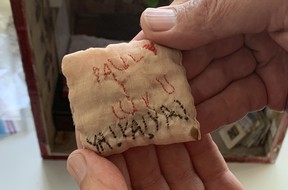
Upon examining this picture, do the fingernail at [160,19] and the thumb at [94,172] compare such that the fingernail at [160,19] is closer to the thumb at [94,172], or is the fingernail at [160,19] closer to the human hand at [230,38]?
the human hand at [230,38]

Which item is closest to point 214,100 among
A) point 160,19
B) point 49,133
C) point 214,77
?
point 214,77

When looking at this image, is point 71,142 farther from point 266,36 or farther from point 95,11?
point 266,36

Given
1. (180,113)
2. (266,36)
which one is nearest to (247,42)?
(266,36)

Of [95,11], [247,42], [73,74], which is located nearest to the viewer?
[73,74]

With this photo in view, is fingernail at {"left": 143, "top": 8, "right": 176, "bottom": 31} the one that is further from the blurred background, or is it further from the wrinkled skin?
the blurred background

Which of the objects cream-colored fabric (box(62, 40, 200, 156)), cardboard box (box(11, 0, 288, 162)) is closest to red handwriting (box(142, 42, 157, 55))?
cream-colored fabric (box(62, 40, 200, 156))

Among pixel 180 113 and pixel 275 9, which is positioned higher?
pixel 275 9

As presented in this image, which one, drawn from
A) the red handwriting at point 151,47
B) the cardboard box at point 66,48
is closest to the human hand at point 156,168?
the red handwriting at point 151,47
